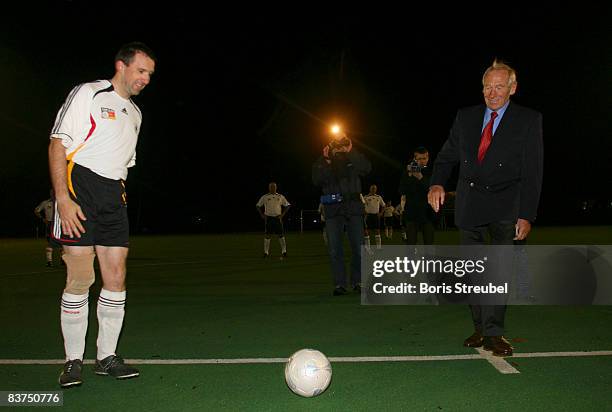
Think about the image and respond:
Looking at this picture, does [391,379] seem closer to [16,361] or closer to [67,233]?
[67,233]

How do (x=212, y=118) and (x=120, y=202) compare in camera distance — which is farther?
(x=212, y=118)

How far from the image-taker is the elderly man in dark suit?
4867 mm

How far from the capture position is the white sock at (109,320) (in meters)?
4.38

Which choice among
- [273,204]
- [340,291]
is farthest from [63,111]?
[273,204]

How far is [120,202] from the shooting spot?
4.31 metres

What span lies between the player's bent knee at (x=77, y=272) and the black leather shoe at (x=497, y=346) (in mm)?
3231

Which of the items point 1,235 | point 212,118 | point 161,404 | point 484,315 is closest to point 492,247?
point 484,315

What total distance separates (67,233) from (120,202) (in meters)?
0.43

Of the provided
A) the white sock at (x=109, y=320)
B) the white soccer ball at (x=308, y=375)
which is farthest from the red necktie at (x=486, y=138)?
the white sock at (x=109, y=320)

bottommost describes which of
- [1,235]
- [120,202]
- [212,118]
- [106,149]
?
[1,235]

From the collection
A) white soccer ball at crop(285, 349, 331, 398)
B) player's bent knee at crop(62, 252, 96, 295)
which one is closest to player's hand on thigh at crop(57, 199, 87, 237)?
player's bent knee at crop(62, 252, 96, 295)

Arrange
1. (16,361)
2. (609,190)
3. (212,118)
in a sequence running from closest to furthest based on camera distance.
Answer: (16,361) → (212,118) → (609,190)

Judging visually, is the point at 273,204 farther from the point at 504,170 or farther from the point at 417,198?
the point at 504,170

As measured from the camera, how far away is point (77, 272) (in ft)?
13.8
